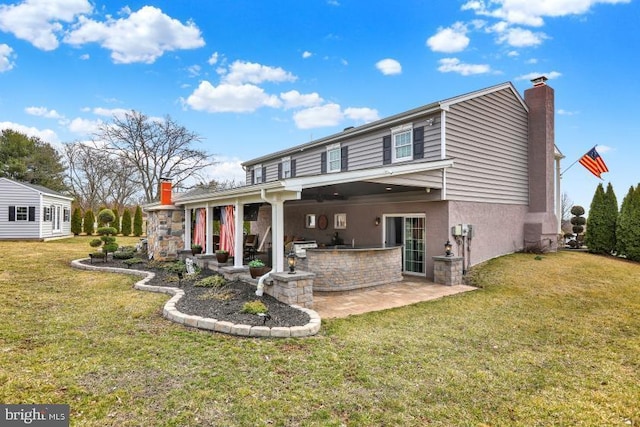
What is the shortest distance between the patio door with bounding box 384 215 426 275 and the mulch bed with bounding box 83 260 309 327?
16.9 ft

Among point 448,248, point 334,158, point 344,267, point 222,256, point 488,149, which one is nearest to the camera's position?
point 344,267

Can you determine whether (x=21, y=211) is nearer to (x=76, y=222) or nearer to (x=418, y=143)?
(x=76, y=222)

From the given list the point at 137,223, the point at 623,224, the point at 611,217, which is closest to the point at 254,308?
the point at 623,224

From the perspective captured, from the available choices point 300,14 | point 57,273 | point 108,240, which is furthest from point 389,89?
point 57,273

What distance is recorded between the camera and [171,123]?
27.1 metres

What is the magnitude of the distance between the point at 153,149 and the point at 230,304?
24537mm

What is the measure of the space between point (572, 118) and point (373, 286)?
43.9 ft

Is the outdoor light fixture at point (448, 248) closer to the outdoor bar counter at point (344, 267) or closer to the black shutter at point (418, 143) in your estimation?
the outdoor bar counter at point (344, 267)

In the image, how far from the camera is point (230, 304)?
652 cm

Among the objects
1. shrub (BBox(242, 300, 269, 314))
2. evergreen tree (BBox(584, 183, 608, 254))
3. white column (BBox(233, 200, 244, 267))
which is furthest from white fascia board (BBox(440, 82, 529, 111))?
shrub (BBox(242, 300, 269, 314))

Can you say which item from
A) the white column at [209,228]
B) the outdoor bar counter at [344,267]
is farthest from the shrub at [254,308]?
the white column at [209,228]

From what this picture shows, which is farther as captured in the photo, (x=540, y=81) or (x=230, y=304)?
(x=540, y=81)

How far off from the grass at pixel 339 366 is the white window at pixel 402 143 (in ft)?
17.2

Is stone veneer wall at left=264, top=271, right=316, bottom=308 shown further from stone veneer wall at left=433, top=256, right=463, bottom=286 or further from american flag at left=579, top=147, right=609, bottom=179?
american flag at left=579, top=147, right=609, bottom=179
